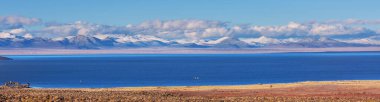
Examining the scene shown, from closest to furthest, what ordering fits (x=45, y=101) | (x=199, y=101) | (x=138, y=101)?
(x=45, y=101)
(x=138, y=101)
(x=199, y=101)

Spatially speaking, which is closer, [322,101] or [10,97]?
[10,97]

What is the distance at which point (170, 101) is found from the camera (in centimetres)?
3978

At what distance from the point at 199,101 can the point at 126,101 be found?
17.1ft

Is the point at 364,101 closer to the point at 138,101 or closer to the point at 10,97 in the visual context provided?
the point at 138,101

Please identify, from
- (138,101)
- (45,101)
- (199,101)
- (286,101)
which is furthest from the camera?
(286,101)

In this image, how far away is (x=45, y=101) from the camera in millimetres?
36031

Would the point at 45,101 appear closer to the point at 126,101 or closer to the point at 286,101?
the point at 126,101

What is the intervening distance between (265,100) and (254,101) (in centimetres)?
196

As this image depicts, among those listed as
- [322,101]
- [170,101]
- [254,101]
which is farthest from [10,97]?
[322,101]

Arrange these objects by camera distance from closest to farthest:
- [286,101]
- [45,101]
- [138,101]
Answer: [45,101] < [138,101] < [286,101]

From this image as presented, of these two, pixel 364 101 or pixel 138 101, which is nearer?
pixel 138 101

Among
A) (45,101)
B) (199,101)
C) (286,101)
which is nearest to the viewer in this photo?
(45,101)

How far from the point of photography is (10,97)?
37.5 m

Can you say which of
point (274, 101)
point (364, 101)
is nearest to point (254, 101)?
point (274, 101)
